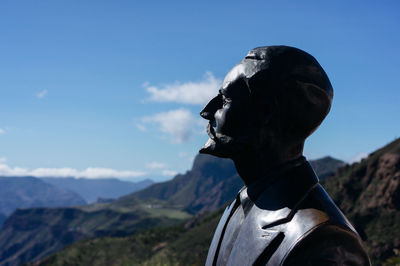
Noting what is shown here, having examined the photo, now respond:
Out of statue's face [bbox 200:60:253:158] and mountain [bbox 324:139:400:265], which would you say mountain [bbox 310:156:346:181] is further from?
statue's face [bbox 200:60:253:158]

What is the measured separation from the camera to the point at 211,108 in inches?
151

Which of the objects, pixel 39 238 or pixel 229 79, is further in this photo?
pixel 39 238

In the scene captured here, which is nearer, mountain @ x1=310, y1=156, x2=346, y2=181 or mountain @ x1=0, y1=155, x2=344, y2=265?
mountain @ x1=310, y1=156, x2=346, y2=181

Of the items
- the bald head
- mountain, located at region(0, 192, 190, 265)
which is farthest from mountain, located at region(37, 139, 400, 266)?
mountain, located at region(0, 192, 190, 265)

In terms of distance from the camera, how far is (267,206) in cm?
338

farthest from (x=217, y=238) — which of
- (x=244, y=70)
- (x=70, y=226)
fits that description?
(x=70, y=226)

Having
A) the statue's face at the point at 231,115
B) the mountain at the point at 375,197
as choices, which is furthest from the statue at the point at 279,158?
the mountain at the point at 375,197

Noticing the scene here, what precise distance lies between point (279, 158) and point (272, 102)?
0.44 meters

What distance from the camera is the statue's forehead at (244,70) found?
3.48 metres

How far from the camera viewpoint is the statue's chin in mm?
3604

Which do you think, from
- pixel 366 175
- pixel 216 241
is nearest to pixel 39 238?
pixel 366 175

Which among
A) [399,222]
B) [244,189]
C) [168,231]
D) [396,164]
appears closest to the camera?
[244,189]

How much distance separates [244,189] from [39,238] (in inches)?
7842

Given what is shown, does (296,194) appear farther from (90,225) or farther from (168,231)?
(90,225)
